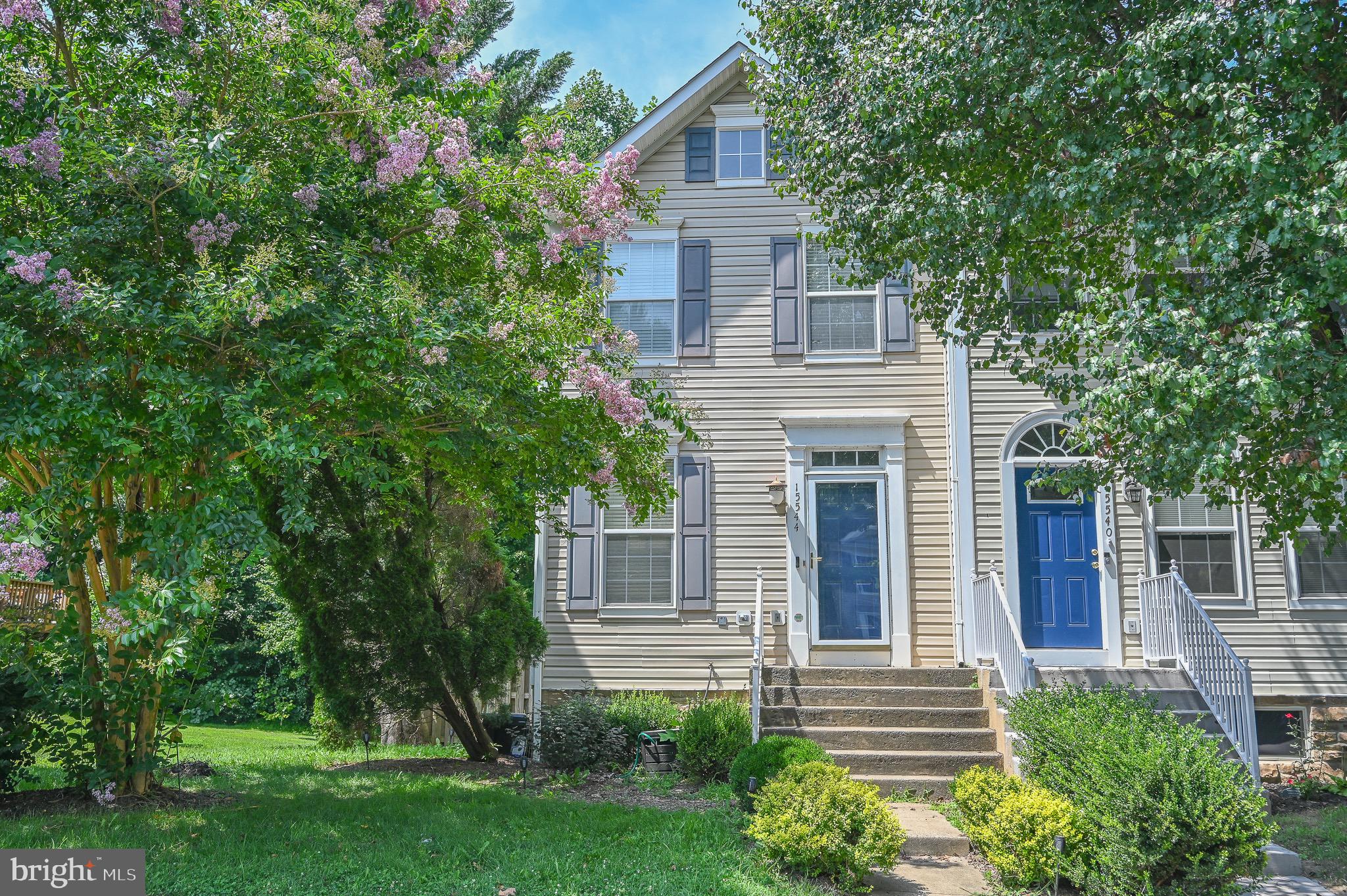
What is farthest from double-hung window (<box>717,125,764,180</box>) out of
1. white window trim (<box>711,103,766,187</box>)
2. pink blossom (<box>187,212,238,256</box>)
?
pink blossom (<box>187,212,238,256</box>)

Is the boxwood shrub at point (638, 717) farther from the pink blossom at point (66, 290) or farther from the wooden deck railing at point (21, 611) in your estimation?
the pink blossom at point (66, 290)

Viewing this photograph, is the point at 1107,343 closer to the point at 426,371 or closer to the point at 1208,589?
the point at 426,371

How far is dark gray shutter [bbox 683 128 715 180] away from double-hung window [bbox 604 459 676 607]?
3398mm

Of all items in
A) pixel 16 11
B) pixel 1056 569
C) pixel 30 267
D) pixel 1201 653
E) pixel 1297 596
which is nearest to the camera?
pixel 30 267

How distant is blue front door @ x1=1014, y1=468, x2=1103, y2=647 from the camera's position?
10016mm

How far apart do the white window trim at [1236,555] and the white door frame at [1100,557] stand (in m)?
0.34

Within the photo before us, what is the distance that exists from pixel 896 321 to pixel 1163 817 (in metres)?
6.50

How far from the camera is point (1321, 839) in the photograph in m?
7.07

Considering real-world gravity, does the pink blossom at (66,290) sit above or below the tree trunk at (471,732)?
above

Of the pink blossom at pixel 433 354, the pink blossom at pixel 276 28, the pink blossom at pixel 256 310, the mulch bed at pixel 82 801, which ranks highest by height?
the pink blossom at pixel 276 28

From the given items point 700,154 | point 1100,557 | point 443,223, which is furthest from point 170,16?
point 1100,557

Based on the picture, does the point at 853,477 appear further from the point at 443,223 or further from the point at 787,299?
the point at 443,223

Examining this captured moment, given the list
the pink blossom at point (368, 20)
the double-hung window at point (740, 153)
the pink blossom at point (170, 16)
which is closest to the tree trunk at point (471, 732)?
the pink blossom at point (368, 20)

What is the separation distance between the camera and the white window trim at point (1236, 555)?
10.1 m
